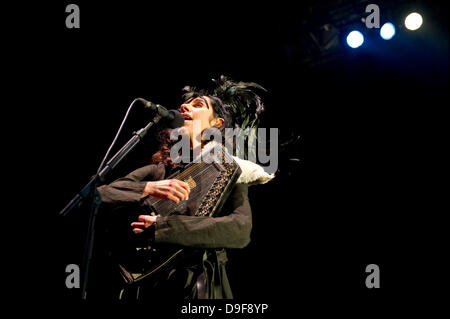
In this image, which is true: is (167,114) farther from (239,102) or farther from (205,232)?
(239,102)

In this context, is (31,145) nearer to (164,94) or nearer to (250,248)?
(164,94)

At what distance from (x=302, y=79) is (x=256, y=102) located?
121 centimetres

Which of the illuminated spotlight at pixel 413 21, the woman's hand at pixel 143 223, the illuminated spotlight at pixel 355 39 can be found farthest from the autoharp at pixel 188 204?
the illuminated spotlight at pixel 413 21

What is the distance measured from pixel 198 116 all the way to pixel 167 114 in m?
0.62

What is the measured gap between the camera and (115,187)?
2.35 metres

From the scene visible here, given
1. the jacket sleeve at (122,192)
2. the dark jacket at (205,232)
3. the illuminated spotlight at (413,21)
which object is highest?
the illuminated spotlight at (413,21)

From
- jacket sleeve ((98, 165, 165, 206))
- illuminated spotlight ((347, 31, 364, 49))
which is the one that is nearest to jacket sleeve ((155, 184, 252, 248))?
jacket sleeve ((98, 165, 165, 206))

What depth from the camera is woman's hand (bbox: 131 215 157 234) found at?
2162 mm

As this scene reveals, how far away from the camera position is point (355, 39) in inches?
143

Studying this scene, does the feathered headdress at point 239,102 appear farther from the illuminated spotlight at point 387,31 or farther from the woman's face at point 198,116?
the illuminated spotlight at point 387,31

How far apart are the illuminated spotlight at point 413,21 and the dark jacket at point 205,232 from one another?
2.27 metres

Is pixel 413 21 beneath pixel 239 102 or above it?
above

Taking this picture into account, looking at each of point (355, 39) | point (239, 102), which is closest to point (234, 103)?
point (239, 102)

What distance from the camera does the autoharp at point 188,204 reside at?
214cm
